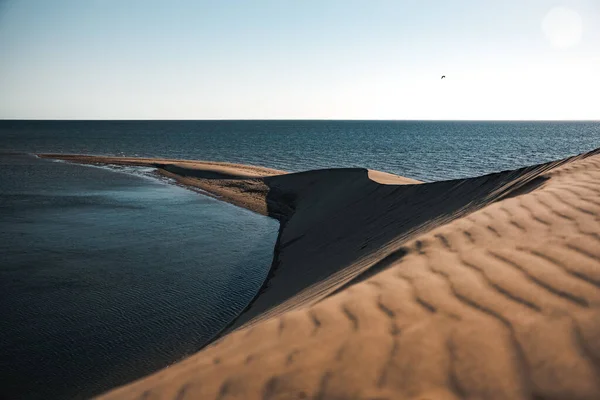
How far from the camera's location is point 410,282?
2705 mm

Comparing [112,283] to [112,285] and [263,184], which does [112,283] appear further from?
[263,184]

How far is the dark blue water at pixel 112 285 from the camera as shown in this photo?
498 centimetres

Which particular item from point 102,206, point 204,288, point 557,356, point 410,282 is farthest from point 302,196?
point 557,356

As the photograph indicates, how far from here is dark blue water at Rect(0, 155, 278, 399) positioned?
4980 millimetres

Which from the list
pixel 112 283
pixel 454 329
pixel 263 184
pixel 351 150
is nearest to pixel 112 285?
pixel 112 283

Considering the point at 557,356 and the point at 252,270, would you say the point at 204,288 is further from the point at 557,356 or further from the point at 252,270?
the point at 557,356

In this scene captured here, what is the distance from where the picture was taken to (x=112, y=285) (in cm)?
738

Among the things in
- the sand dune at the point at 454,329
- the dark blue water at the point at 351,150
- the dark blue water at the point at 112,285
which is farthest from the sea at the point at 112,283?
the dark blue water at the point at 351,150

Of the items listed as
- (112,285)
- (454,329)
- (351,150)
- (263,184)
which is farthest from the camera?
(351,150)

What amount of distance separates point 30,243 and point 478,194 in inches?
425

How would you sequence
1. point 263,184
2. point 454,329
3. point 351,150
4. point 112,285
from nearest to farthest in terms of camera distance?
point 454,329 → point 112,285 → point 263,184 → point 351,150

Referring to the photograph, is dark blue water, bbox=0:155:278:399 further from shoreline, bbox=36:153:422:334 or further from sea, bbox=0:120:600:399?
shoreline, bbox=36:153:422:334

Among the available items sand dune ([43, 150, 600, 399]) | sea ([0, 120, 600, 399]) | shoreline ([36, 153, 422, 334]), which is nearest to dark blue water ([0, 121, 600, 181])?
shoreline ([36, 153, 422, 334])

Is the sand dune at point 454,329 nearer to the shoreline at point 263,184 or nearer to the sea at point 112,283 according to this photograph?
the sea at point 112,283
